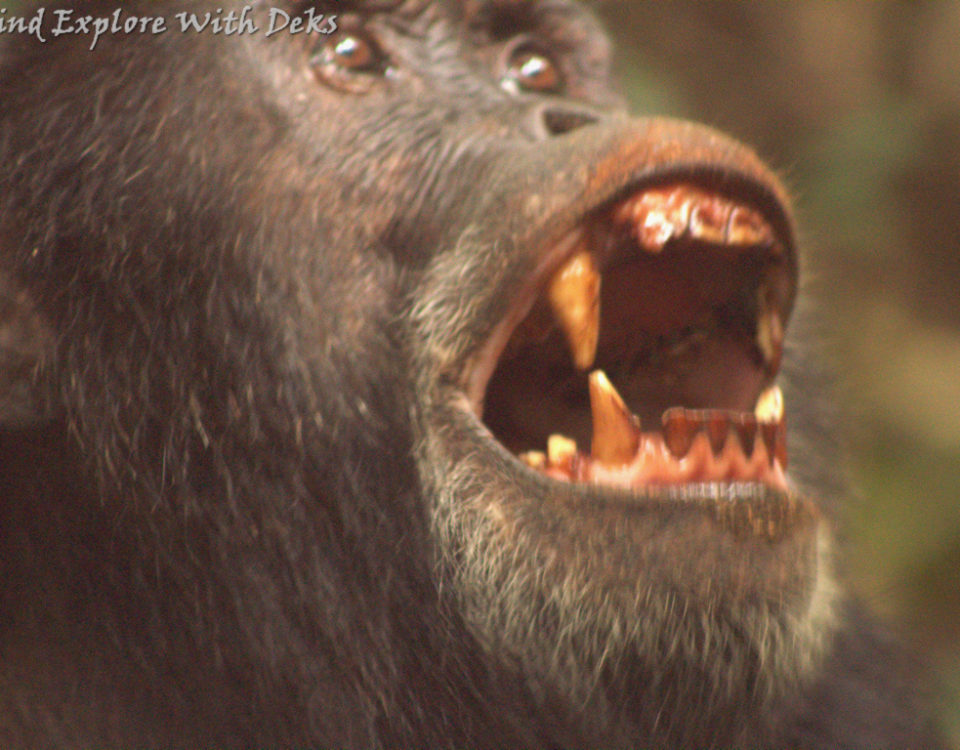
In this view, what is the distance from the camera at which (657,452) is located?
1183 millimetres

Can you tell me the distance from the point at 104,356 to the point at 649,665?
67 cm

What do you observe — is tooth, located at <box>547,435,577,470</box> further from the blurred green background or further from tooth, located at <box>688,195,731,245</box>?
the blurred green background

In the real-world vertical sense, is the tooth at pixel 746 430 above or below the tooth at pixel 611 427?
below

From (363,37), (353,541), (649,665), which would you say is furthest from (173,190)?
(649,665)

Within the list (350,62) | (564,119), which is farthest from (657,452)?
(350,62)

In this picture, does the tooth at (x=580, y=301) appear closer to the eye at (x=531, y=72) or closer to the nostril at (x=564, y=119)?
the nostril at (x=564, y=119)

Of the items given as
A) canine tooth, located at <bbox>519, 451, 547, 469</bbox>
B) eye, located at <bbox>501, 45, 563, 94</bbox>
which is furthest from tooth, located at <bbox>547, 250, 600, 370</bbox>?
eye, located at <bbox>501, 45, 563, 94</bbox>

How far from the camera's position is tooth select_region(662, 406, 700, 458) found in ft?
3.88

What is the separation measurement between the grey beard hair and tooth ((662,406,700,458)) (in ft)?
0.46

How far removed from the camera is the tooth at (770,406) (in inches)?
51.7

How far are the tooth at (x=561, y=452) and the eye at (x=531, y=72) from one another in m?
0.56

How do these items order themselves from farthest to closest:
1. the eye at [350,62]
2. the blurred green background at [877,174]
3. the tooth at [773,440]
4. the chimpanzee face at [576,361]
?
the blurred green background at [877,174]
the eye at [350,62]
the tooth at [773,440]
the chimpanzee face at [576,361]

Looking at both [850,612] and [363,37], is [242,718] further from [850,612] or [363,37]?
[850,612]

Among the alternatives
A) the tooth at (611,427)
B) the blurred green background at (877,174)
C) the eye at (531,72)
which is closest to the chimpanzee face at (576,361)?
the tooth at (611,427)
